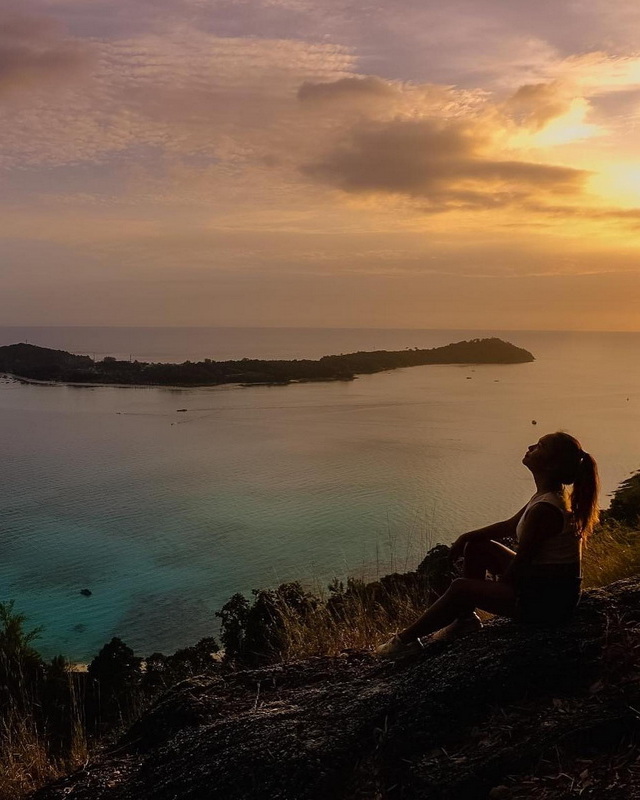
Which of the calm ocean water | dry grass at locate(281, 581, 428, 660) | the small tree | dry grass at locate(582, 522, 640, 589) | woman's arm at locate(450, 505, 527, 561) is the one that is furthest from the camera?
the calm ocean water

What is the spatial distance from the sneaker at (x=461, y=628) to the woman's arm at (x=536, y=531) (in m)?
0.44

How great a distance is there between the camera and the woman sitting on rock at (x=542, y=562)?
4.00 m

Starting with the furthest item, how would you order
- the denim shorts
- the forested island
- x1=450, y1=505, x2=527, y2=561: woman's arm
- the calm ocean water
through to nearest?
the forested island → the calm ocean water → x1=450, y1=505, x2=527, y2=561: woman's arm → the denim shorts

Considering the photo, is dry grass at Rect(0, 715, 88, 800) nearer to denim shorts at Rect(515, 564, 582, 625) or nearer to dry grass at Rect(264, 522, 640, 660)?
dry grass at Rect(264, 522, 640, 660)

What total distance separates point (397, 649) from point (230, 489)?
41.2 metres

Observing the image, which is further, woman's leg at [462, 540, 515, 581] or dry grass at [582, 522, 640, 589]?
dry grass at [582, 522, 640, 589]

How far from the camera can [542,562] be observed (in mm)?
4043

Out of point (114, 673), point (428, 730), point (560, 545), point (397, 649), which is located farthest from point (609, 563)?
point (114, 673)

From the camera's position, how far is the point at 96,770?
398 centimetres

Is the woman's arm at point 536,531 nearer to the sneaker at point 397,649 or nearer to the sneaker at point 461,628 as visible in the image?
the sneaker at point 461,628

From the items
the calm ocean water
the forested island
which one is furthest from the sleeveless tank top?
the forested island

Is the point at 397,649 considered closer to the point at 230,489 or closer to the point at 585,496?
the point at 585,496

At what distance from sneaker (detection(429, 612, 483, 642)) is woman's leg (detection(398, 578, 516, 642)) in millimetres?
48

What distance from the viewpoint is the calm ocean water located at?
28078mm
